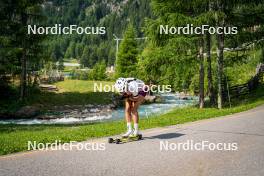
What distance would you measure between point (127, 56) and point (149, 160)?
58407mm

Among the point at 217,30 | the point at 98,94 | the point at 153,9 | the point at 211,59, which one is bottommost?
the point at 98,94

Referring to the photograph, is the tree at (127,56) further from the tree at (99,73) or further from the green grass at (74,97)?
the tree at (99,73)

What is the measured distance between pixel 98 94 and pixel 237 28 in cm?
2820

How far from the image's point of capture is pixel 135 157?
976 centimetres

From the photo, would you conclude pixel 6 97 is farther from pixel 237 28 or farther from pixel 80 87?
pixel 237 28

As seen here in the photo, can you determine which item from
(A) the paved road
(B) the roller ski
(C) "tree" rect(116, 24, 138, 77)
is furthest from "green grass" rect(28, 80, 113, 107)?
(A) the paved road

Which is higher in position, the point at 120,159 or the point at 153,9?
the point at 153,9

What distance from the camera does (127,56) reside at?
2655 inches

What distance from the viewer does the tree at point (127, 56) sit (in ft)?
219

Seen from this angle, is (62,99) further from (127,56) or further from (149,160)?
(149,160)

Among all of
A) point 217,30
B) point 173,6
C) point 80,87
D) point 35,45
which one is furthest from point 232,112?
point 80,87

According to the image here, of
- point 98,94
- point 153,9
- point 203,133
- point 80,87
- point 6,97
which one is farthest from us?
point 80,87

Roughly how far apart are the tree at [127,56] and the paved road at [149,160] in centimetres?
5414

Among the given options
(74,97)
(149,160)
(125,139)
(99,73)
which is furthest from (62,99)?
(99,73)
